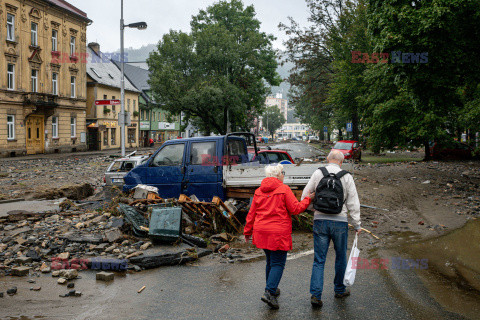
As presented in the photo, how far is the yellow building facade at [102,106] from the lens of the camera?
47781mm

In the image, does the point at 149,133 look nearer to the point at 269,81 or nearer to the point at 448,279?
the point at 269,81

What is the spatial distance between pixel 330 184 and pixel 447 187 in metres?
12.7

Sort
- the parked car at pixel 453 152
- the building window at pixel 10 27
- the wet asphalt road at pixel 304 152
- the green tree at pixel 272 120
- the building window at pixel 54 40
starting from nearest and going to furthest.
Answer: the parked car at pixel 453 152 < the building window at pixel 10 27 < the wet asphalt road at pixel 304 152 < the building window at pixel 54 40 < the green tree at pixel 272 120

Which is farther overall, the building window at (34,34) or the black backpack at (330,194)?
the building window at (34,34)

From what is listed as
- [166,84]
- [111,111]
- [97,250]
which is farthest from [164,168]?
[111,111]

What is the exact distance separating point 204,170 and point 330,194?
4966mm

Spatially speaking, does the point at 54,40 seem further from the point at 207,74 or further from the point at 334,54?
the point at 334,54

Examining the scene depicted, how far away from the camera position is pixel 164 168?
982 centimetres

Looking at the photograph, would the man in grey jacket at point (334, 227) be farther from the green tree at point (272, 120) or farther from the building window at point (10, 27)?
the green tree at point (272, 120)

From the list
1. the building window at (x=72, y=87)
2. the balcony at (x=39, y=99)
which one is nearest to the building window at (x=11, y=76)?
the balcony at (x=39, y=99)

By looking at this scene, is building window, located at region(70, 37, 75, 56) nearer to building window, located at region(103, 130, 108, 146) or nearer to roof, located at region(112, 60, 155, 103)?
building window, located at region(103, 130, 108, 146)

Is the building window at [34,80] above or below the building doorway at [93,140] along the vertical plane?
above

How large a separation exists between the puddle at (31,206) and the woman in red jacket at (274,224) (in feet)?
23.4

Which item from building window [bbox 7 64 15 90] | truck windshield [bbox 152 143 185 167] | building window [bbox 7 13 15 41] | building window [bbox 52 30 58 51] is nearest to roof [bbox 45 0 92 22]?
building window [bbox 52 30 58 51]
